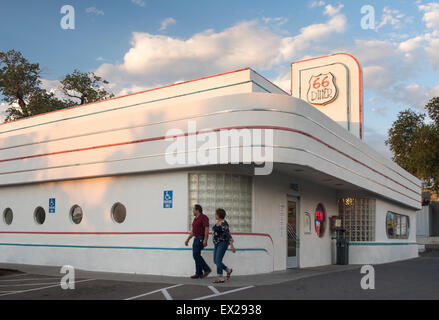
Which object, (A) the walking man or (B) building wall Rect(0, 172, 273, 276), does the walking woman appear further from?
(B) building wall Rect(0, 172, 273, 276)

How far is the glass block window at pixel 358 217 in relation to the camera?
1973 cm

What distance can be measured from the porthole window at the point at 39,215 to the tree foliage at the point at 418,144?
35530 mm

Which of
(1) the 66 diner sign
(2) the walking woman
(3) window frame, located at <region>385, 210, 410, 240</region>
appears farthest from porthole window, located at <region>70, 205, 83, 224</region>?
(3) window frame, located at <region>385, 210, 410, 240</region>

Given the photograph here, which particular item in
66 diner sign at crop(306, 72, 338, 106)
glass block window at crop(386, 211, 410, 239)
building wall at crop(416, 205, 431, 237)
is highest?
66 diner sign at crop(306, 72, 338, 106)

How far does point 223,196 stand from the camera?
43.1 feet

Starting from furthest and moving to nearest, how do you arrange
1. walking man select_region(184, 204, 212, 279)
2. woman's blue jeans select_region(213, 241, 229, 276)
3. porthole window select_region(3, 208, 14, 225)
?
porthole window select_region(3, 208, 14, 225), walking man select_region(184, 204, 212, 279), woman's blue jeans select_region(213, 241, 229, 276)

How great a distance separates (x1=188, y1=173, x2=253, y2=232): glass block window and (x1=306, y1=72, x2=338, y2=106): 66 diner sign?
415 inches

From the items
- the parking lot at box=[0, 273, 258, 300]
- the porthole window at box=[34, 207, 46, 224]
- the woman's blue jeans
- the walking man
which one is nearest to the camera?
the parking lot at box=[0, 273, 258, 300]

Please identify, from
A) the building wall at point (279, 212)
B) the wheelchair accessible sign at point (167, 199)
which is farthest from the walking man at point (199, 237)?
the building wall at point (279, 212)

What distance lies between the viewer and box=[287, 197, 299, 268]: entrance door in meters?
15.5

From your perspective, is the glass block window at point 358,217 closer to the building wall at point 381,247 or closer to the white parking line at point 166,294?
the building wall at point 381,247

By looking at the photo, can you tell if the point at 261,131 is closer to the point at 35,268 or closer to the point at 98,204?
the point at 98,204
